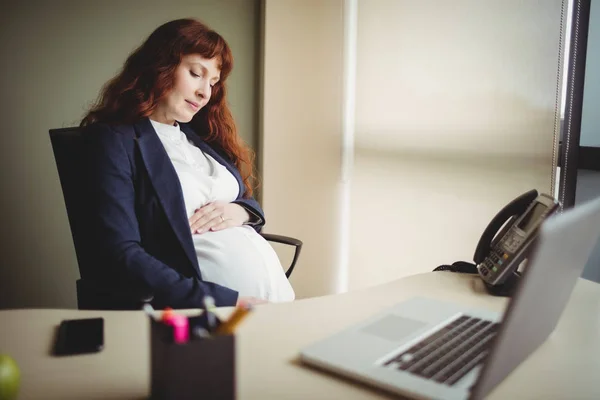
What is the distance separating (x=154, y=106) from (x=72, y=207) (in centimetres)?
43

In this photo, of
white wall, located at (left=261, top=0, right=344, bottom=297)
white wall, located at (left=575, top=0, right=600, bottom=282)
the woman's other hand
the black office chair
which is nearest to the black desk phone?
white wall, located at (left=575, top=0, right=600, bottom=282)

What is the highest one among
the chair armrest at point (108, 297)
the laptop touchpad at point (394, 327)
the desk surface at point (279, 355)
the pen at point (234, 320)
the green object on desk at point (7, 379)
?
the pen at point (234, 320)

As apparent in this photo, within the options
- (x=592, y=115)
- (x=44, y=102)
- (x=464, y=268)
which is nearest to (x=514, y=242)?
(x=464, y=268)

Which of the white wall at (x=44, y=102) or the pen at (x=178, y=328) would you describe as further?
the white wall at (x=44, y=102)

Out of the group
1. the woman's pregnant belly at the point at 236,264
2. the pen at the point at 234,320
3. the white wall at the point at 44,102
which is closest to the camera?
the pen at the point at 234,320

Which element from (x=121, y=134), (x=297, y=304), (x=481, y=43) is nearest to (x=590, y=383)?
(x=297, y=304)

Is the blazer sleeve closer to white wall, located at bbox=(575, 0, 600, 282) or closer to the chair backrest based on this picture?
the chair backrest

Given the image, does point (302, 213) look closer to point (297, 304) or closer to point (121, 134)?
point (121, 134)

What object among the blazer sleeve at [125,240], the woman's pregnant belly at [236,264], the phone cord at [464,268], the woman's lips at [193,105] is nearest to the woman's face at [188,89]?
the woman's lips at [193,105]

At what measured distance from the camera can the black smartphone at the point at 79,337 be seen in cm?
108

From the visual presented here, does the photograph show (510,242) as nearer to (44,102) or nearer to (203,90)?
(203,90)

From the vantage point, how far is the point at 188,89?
1.94 meters

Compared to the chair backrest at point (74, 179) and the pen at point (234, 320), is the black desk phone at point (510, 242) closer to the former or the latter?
the pen at point (234, 320)

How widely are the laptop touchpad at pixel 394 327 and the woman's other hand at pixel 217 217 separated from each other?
2.68 ft
